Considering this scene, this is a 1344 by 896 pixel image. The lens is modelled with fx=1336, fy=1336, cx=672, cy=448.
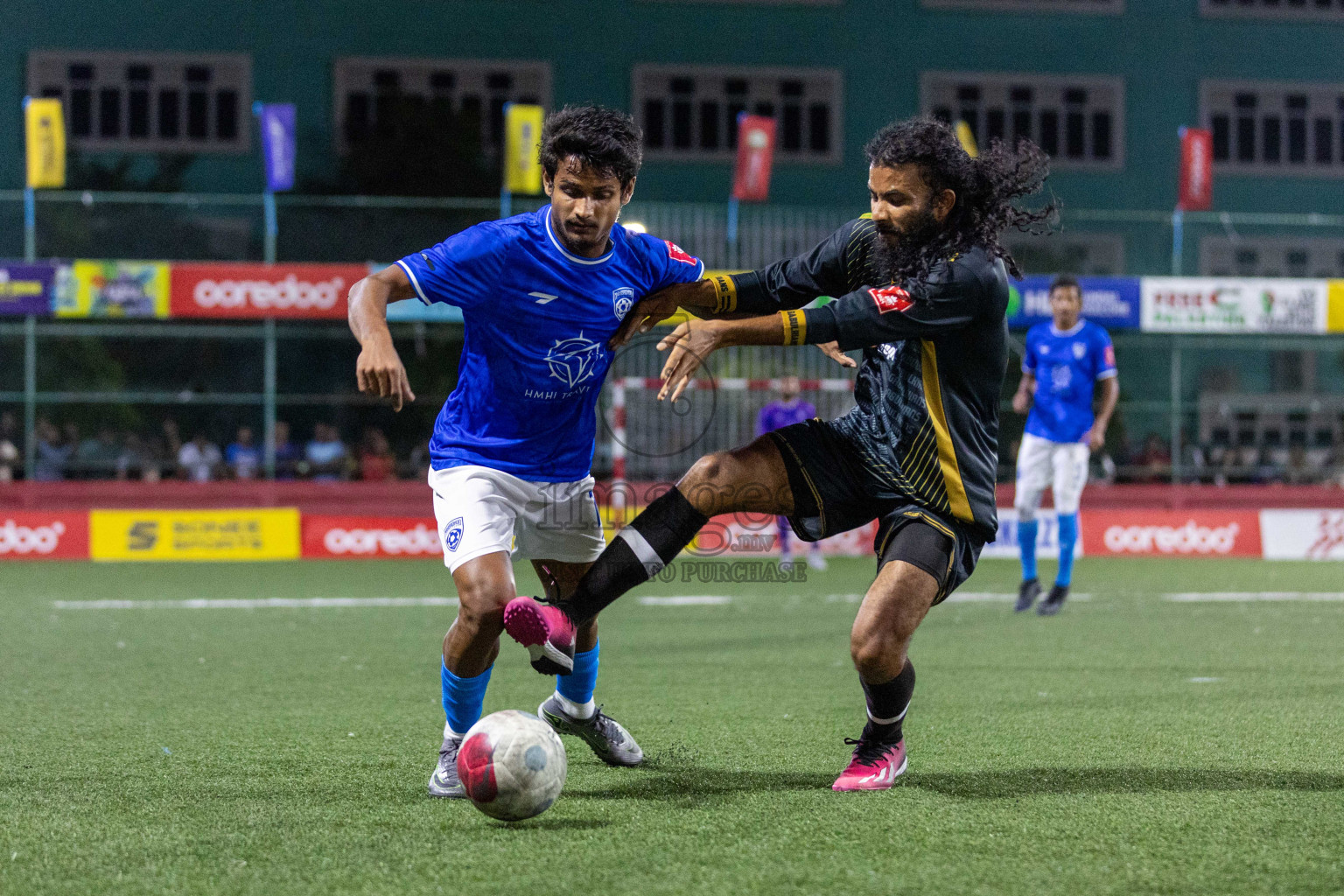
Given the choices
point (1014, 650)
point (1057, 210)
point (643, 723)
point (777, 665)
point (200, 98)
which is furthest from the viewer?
point (200, 98)

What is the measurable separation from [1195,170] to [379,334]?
17825mm

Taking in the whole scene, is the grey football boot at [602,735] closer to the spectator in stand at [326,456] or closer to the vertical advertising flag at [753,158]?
the spectator in stand at [326,456]

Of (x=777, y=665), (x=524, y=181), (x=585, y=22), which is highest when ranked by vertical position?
(x=585, y=22)

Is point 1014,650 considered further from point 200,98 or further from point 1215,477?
point 200,98

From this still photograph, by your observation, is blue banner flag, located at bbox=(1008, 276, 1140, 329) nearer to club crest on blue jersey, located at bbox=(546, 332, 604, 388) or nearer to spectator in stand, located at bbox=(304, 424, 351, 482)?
spectator in stand, located at bbox=(304, 424, 351, 482)

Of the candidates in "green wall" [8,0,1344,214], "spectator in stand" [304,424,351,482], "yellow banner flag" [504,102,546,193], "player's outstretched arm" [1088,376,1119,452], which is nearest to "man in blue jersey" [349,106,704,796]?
"player's outstretched arm" [1088,376,1119,452]

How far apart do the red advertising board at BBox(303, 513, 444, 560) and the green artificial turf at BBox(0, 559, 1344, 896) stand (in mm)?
5989

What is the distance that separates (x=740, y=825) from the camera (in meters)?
3.58

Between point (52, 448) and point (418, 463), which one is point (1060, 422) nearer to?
point (418, 463)

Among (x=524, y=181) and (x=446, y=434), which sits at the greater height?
(x=524, y=181)

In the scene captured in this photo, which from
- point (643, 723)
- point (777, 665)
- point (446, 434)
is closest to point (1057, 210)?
point (446, 434)

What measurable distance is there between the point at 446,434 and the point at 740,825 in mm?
1570

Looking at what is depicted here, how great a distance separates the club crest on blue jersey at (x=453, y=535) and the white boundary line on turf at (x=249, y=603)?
623cm

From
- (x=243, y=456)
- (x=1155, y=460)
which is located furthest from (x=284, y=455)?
(x=1155, y=460)
